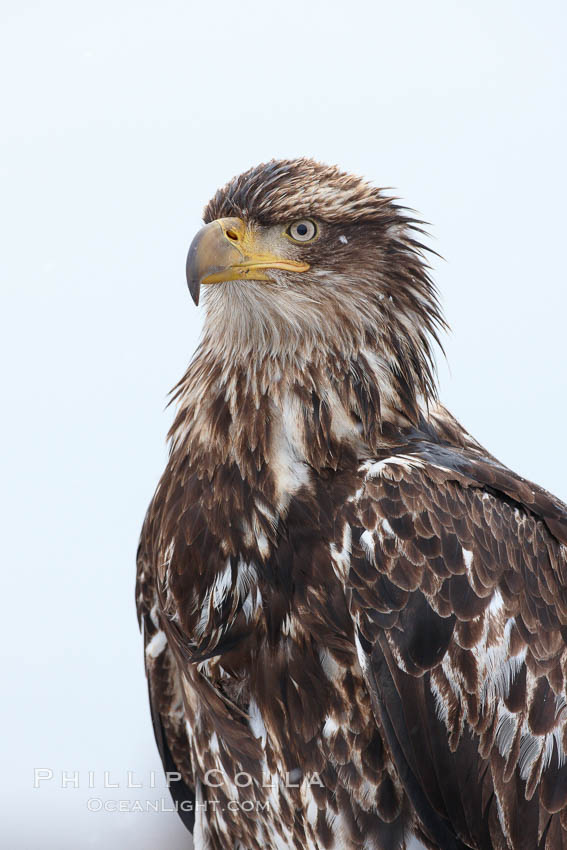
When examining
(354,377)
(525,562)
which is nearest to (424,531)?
(525,562)

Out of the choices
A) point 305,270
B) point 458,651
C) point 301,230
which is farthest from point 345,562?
point 301,230

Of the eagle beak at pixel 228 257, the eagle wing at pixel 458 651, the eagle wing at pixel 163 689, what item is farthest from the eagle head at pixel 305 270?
the eagle wing at pixel 163 689

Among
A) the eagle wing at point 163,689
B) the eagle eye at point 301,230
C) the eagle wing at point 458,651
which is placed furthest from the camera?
the eagle wing at point 163,689

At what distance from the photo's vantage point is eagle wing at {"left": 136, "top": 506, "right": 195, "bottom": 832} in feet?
12.3

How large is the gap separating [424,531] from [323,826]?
42.8 inches

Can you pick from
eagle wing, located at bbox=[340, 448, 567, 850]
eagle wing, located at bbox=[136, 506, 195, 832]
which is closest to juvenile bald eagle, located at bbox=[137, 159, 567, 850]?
eagle wing, located at bbox=[340, 448, 567, 850]

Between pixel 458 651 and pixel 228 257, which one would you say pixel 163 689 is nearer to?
pixel 458 651

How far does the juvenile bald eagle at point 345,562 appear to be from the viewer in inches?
121

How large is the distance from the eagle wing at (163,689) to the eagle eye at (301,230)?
3.92 feet

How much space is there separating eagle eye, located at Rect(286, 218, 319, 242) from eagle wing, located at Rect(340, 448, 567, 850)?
33.4 inches

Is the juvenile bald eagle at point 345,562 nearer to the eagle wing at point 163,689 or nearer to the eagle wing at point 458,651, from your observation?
the eagle wing at point 458,651

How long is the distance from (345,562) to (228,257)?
1.10 meters

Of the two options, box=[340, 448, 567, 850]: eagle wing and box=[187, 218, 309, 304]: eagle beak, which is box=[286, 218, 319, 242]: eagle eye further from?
box=[340, 448, 567, 850]: eagle wing

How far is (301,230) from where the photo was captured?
11.1 ft
